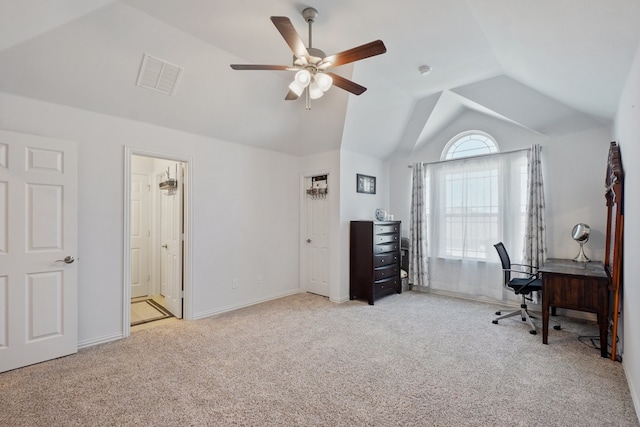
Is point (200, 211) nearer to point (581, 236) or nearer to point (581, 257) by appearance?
point (581, 236)

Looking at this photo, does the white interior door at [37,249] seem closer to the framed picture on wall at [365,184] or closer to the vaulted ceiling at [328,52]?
the vaulted ceiling at [328,52]

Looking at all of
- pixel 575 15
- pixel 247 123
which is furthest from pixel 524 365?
pixel 247 123

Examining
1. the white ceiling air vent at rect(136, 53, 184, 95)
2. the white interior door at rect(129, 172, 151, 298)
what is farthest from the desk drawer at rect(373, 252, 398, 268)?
the white interior door at rect(129, 172, 151, 298)

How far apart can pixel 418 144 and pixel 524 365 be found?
3624mm

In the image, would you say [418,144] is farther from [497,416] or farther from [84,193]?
[84,193]

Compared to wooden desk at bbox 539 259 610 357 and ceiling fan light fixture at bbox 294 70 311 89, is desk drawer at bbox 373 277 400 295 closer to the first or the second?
wooden desk at bbox 539 259 610 357

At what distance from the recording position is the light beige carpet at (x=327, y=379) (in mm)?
1982

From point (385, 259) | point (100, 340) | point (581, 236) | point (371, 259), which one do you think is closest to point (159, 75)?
point (100, 340)

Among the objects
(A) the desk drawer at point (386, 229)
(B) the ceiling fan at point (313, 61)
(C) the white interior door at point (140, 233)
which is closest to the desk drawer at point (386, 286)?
(A) the desk drawer at point (386, 229)

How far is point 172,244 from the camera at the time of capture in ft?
13.5

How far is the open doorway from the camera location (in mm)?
3613

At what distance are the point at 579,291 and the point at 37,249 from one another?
5044 millimetres

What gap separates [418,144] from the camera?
5254mm

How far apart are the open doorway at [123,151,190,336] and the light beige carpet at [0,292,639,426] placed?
63cm
